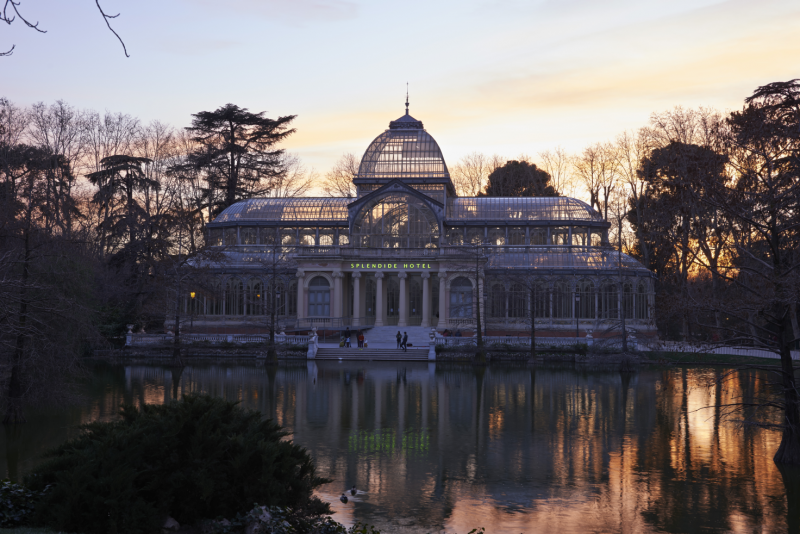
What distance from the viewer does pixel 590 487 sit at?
15.4 m

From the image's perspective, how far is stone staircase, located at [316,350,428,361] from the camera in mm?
44375

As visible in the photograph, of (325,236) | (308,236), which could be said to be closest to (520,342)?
(325,236)

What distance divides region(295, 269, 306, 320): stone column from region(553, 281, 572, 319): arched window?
1793 centimetres

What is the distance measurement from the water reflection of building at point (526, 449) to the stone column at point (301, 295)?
2072 cm

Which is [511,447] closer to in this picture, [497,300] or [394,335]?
[394,335]

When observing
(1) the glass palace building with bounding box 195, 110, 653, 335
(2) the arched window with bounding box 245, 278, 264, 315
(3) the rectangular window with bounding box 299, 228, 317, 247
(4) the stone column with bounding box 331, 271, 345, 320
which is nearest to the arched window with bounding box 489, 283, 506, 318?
(1) the glass palace building with bounding box 195, 110, 653, 335

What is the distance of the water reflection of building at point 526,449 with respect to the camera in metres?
13.6

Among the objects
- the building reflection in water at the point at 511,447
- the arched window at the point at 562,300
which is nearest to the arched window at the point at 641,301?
the arched window at the point at 562,300

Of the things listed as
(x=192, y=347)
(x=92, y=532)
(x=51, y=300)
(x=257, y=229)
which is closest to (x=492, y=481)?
(x=92, y=532)

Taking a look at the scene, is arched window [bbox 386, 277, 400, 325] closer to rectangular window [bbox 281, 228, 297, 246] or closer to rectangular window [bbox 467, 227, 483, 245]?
rectangular window [bbox 467, 227, 483, 245]

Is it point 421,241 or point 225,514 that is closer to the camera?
point 225,514

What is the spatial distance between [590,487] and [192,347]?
113 feet

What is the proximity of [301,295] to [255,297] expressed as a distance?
4185mm

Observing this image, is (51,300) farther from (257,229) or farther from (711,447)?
(257,229)
